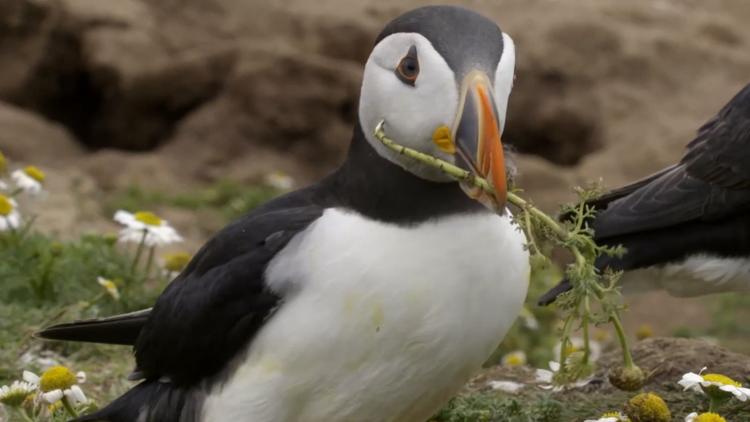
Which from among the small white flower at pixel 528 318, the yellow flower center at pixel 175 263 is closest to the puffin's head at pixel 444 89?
the yellow flower center at pixel 175 263

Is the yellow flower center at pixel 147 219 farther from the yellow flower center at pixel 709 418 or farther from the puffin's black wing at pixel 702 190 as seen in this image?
the yellow flower center at pixel 709 418

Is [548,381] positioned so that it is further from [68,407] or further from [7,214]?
[7,214]

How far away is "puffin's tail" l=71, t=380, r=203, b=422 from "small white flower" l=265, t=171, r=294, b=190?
497cm

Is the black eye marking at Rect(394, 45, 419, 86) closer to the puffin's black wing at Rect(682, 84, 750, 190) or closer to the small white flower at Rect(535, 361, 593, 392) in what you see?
the small white flower at Rect(535, 361, 593, 392)

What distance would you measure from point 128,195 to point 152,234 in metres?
3.28

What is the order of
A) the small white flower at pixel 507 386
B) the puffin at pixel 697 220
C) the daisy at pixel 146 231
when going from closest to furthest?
the puffin at pixel 697 220 < the small white flower at pixel 507 386 < the daisy at pixel 146 231

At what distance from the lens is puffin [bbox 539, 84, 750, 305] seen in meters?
4.08

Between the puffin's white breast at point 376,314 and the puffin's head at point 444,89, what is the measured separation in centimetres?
17

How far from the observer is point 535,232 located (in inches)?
114

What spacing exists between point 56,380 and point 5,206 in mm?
1539

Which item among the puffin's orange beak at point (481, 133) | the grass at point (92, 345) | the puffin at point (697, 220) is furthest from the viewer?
the puffin at point (697, 220)

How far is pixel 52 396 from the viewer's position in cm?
356

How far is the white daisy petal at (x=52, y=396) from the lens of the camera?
11.7 feet

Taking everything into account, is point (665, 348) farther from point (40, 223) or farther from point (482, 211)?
point (40, 223)
